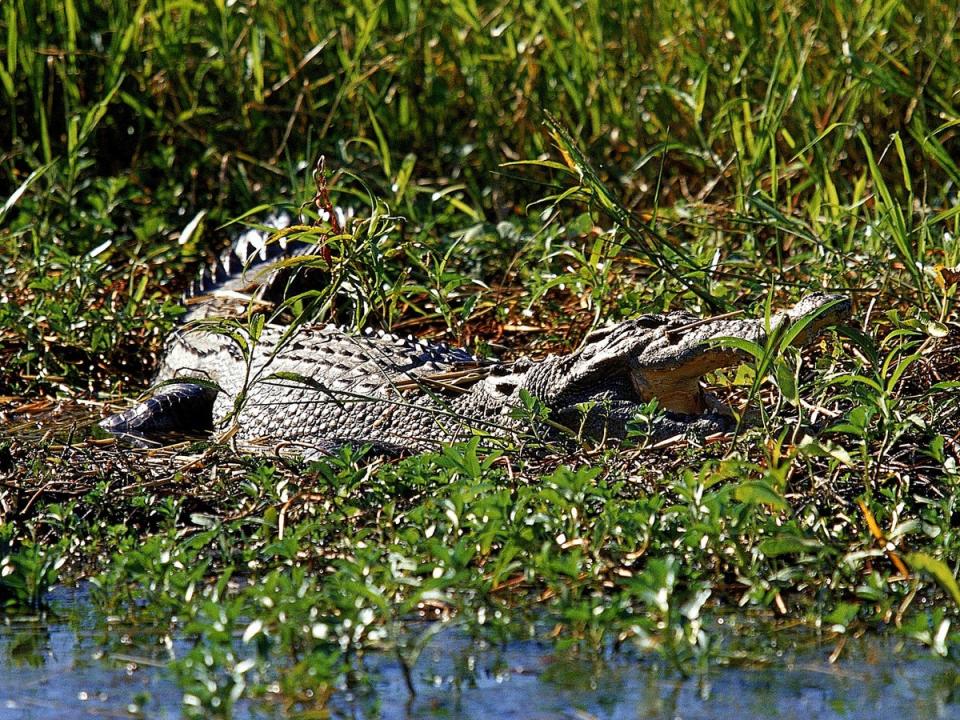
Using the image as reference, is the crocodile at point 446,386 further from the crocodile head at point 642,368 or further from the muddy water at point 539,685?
the muddy water at point 539,685

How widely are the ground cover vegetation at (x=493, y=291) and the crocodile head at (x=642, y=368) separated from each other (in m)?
0.17

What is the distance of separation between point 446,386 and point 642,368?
62 cm

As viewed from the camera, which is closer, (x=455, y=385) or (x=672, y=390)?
(x=672, y=390)

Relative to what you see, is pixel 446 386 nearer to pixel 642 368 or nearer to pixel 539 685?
pixel 642 368

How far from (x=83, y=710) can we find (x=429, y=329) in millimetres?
2986

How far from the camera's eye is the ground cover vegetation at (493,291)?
2406mm

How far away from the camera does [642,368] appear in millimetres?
3627

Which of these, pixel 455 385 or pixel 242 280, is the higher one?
pixel 242 280

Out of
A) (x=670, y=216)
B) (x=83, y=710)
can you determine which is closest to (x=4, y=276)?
(x=670, y=216)

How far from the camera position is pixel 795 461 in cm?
297

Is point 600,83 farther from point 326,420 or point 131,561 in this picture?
point 131,561

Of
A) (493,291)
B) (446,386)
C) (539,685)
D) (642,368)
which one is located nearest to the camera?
(539,685)

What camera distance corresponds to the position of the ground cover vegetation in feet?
7.89

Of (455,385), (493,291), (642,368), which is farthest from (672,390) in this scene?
(493,291)
